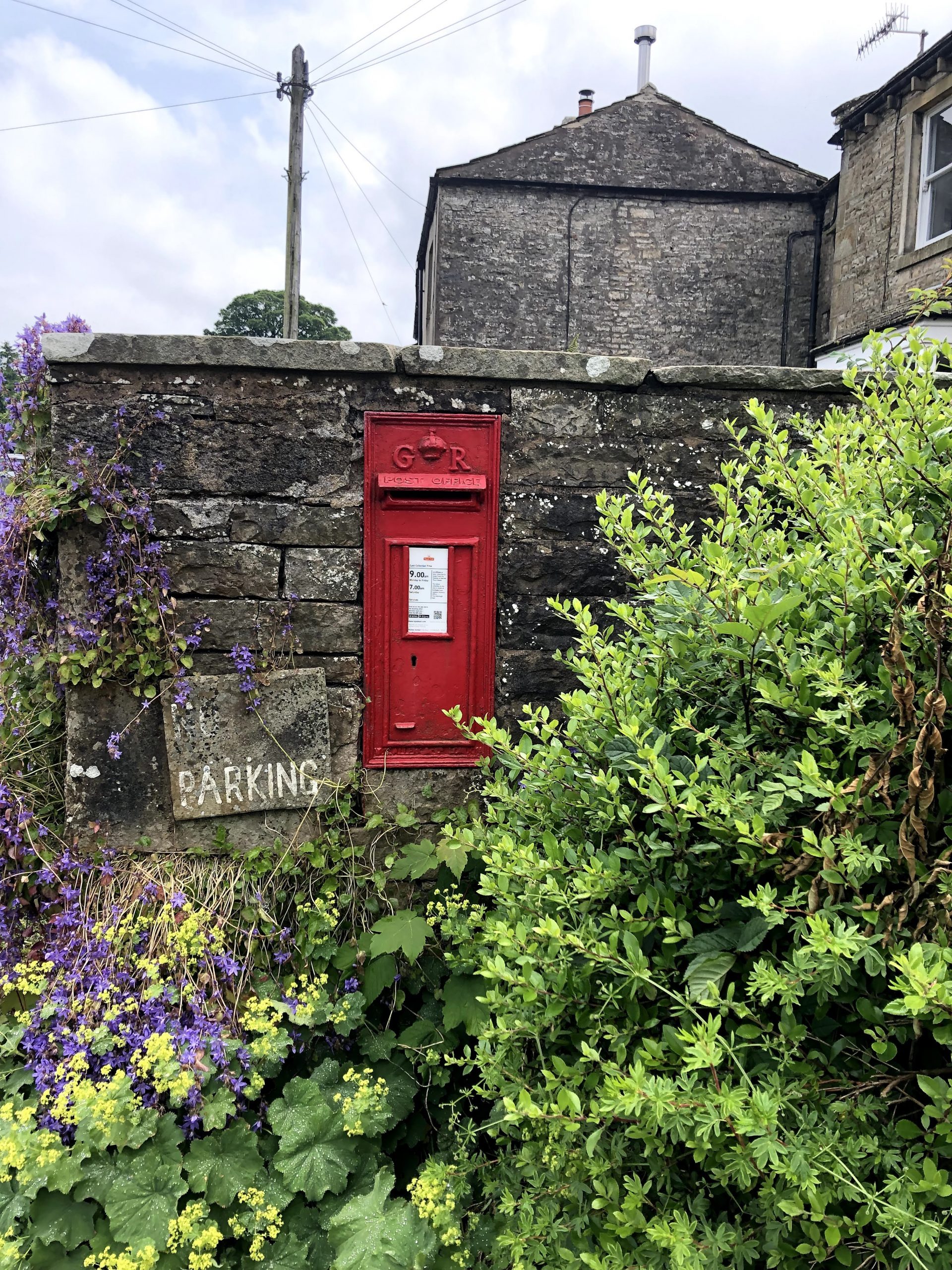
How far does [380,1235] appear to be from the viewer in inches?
81.7

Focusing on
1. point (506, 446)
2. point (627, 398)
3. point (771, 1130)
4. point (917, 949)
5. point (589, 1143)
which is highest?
point (627, 398)

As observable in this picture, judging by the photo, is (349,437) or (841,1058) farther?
(349,437)

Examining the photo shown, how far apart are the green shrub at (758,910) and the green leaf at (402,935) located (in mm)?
686

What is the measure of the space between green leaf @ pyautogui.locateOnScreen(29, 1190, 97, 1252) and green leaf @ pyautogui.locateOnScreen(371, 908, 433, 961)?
1030 mm

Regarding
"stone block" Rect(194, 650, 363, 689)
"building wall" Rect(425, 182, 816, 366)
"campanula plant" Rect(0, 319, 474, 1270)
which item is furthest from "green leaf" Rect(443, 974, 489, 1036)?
"building wall" Rect(425, 182, 816, 366)

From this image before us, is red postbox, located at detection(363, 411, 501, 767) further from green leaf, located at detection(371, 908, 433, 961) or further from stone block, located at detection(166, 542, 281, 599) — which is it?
green leaf, located at detection(371, 908, 433, 961)

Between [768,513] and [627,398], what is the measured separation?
129cm

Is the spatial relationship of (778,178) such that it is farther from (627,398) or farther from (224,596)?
(224,596)

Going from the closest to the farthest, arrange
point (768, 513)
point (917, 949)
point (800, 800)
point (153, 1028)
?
point (917, 949) → point (800, 800) → point (768, 513) → point (153, 1028)

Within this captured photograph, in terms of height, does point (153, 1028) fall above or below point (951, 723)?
below

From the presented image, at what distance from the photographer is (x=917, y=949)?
108 centimetres

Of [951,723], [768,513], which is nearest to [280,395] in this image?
[768,513]

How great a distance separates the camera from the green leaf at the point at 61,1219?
2090mm

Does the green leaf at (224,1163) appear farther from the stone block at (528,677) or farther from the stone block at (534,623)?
the stone block at (534,623)
